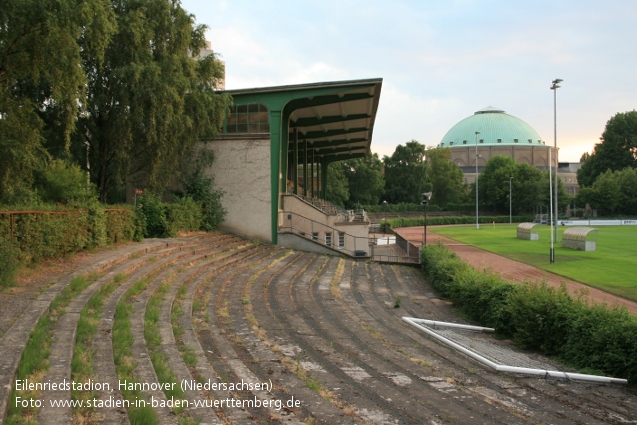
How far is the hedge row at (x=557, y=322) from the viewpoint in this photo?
816cm

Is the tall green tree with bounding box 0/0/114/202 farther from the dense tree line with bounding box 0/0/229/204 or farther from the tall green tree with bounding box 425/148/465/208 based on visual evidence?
the tall green tree with bounding box 425/148/465/208

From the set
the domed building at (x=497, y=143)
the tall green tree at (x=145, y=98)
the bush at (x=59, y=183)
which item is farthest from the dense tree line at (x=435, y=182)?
the bush at (x=59, y=183)

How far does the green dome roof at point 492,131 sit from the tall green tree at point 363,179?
5464 cm

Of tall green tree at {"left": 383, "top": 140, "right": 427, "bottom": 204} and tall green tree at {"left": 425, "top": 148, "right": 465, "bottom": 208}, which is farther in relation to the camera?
tall green tree at {"left": 425, "top": 148, "right": 465, "bottom": 208}

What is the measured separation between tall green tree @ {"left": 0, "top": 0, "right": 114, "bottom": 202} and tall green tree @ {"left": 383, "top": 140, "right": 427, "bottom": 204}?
3027 inches

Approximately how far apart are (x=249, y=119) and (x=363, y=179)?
5852cm

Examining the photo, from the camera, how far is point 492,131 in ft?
445

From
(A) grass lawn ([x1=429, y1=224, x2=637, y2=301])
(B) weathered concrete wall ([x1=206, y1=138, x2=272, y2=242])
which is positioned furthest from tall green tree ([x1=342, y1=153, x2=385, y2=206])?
(B) weathered concrete wall ([x1=206, y1=138, x2=272, y2=242])

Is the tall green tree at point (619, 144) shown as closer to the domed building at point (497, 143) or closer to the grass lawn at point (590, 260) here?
the domed building at point (497, 143)

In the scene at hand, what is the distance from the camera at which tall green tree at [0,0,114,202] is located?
1090cm

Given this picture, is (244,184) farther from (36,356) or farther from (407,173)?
(407,173)

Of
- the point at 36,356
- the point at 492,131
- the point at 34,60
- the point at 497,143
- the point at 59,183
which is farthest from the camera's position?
the point at 492,131

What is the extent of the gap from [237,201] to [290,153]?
14.1 meters

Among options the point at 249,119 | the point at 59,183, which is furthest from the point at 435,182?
the point at 59,183
